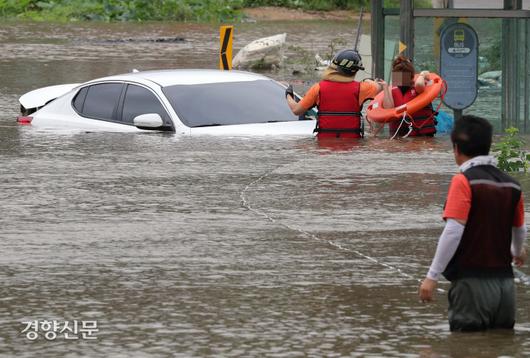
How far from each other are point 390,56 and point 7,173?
7.32 metres

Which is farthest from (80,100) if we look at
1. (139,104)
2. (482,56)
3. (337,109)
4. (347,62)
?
(482,56)

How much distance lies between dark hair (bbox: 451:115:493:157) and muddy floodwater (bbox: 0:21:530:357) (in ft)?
2.95

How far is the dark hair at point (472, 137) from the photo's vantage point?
6762 millimetres

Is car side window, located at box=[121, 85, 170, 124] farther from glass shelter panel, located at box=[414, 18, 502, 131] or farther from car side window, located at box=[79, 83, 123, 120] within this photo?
glass shelter panel, located at box=[414, 18, 502, 131]

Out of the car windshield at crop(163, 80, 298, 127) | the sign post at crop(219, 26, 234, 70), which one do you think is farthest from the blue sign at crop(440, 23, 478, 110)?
the sign post at crop(219, 26, 234, 70)

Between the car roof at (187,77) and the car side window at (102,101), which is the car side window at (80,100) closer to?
the car side window at (102,101)

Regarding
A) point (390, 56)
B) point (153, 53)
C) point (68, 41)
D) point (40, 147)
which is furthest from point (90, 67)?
point (40, 147)

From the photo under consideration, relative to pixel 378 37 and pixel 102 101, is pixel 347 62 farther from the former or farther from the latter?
pixel 378 37

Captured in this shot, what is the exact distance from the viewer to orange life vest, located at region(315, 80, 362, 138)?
575 inches

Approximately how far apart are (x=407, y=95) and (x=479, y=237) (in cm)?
853

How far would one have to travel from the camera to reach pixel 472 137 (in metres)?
6.76

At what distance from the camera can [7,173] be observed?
A: 13.0m

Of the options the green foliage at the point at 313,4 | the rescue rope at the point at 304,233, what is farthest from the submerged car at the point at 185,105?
the green foliage at the point at 313,4

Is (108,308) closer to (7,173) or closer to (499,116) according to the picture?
(7,173)
